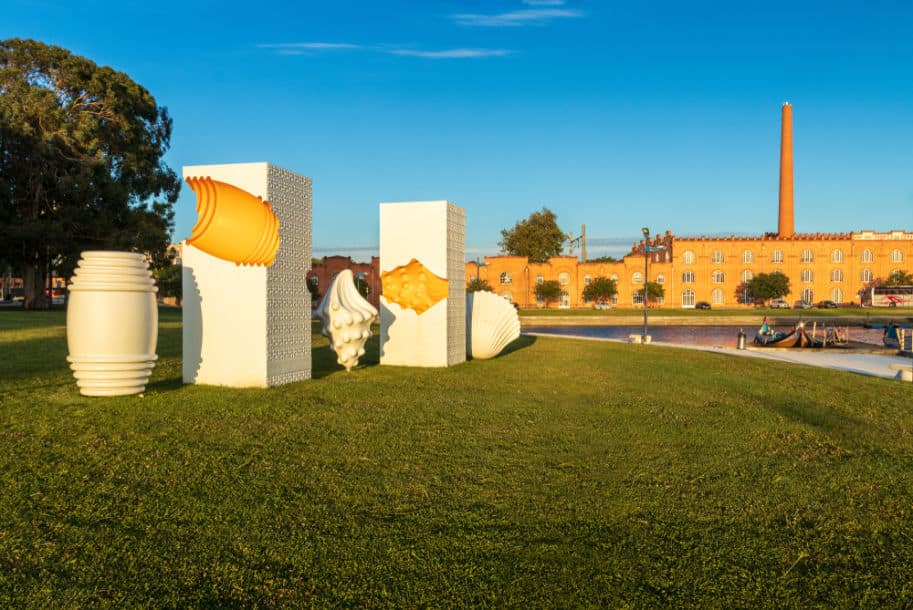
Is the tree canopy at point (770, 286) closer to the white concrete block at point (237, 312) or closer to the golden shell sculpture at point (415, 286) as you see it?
the golden shell sculpture at point (415, 286)

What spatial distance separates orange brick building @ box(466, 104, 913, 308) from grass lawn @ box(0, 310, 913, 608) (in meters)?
74.0

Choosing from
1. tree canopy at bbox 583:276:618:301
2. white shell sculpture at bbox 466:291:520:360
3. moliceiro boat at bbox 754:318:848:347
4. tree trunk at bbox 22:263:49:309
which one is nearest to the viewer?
white shell sculpture at bbox 466:291:520:360

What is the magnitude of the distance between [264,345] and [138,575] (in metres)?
6.47

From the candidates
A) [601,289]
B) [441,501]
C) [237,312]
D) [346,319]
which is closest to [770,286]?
[601,289]

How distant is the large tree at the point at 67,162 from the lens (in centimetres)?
3262

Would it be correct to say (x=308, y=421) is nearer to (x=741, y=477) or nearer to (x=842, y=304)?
(x=741, y=477)

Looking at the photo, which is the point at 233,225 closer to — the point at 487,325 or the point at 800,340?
the point at 487,325

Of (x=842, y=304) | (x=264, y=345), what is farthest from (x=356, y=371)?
(x=842, y=304)

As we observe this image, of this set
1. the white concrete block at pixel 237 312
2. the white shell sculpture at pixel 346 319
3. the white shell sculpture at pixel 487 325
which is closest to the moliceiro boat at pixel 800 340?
the white shell sculpture at pixel 487 325

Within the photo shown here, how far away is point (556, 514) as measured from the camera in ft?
15.3

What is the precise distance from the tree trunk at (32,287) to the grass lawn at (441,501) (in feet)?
108

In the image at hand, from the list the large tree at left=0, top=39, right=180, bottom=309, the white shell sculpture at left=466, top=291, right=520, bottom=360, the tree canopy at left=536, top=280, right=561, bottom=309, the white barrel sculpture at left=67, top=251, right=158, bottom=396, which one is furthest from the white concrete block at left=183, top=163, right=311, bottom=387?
the tree canopy at left=536, top=280, right=561, bottom=309

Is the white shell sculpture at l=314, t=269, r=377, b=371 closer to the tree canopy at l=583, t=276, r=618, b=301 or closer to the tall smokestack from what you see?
the tree canopy at l=583, t=276, r=618, b=301

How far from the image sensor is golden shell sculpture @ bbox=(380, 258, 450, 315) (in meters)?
14.2
